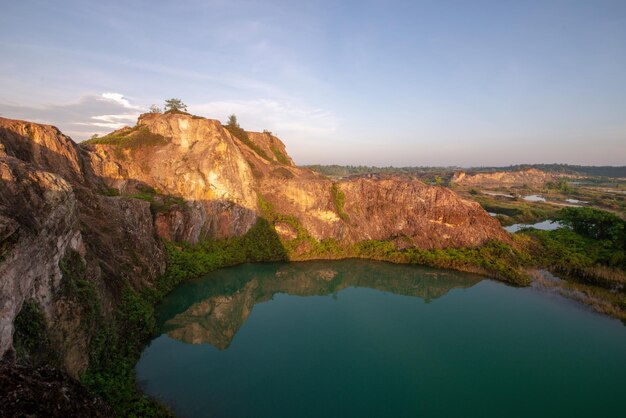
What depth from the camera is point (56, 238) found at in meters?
11.6

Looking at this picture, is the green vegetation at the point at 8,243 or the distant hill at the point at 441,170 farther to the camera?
the distant hill at the point at 441,170

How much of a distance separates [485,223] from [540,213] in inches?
1133

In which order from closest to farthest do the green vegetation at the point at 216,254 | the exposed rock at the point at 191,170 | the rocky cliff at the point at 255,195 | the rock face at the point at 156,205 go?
the rock face at the point at 156,205
the green vegetation at the point at 216,254
the exposed rock at the point at 191,170
the rocky cliff at the point at 255,195

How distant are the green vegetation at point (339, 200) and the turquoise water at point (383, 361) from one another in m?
10.6

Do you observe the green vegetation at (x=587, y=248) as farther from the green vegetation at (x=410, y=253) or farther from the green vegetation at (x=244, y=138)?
the green vegetation at (x=244, y=138)

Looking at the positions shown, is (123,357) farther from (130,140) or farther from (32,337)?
(130,140)

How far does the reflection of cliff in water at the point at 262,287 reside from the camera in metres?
18.8

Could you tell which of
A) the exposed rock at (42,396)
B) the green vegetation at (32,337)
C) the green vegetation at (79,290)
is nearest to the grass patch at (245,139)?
the green vegetation at (79,290)

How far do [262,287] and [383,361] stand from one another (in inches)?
463

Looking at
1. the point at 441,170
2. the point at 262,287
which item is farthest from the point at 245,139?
the point at 441,170

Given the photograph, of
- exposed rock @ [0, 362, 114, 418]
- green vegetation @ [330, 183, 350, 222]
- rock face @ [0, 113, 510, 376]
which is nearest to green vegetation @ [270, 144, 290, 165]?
rock face @ [0, 113, 510, 376]

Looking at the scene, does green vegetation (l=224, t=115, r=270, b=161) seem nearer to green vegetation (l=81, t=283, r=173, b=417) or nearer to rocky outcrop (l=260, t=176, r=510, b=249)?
rocky outcrop (l=260, t=176, r=510, b=249)

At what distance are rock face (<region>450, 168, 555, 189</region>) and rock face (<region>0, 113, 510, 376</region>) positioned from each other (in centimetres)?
8281

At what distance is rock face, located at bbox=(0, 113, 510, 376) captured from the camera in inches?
426
